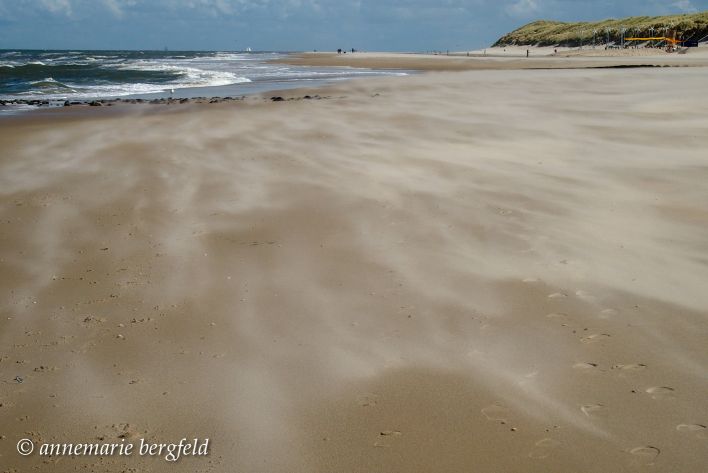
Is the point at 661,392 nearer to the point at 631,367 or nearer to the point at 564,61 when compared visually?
the point at 631,367

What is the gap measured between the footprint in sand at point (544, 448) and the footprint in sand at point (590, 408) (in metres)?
0.27

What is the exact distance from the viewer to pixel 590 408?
107 inches

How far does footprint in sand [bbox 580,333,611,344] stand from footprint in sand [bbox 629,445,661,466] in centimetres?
88

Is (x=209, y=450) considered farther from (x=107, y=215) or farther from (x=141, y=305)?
(x=107, y=215)

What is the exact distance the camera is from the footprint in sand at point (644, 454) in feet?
7.87

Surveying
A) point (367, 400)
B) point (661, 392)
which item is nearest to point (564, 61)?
point (661, 392)

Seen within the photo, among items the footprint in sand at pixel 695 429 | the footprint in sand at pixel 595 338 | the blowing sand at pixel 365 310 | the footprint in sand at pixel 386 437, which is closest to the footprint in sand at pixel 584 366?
the blowing sand at pixel 365 310

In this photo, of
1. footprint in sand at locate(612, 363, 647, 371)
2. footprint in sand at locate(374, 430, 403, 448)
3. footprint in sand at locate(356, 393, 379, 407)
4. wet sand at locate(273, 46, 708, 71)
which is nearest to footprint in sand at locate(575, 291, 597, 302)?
footprint in sand at locate(612, 363, 647, 371)

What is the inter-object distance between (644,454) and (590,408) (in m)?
0.33

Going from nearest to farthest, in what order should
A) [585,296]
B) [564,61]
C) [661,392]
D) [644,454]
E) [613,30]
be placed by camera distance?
1. [644,454]
2. [661,392]
3. [585,296]
4. [564,61]
5. [613,30]

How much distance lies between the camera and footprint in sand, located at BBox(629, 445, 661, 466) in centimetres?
240

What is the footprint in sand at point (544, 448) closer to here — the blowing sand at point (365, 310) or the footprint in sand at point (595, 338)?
the blowing sand at point (365, 310)

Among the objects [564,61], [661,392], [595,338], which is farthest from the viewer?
[564,61]

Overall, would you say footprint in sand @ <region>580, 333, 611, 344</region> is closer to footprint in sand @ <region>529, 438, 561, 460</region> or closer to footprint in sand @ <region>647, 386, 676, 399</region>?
footprint in sand @ <region>647, 386, 676, 399</region>
